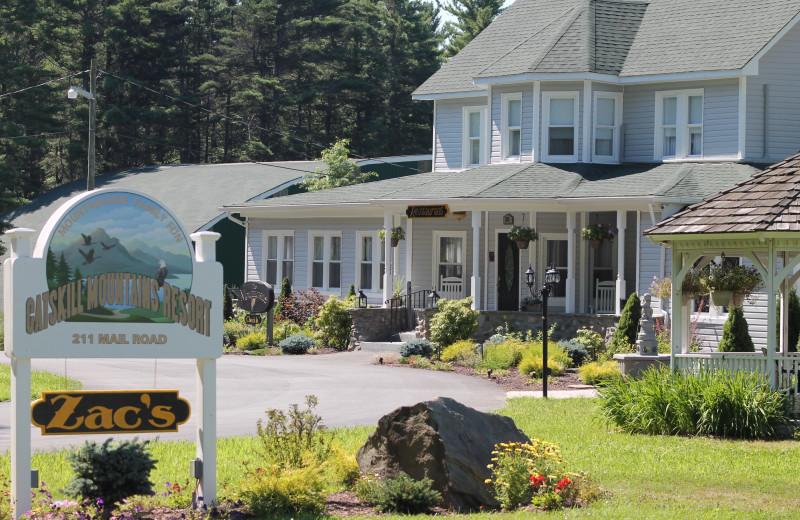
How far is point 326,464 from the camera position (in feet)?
36.1

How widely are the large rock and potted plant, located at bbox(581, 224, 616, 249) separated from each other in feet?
57.6

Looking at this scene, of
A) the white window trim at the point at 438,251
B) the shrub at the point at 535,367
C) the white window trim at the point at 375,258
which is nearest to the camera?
the shrub at the point at 535,367

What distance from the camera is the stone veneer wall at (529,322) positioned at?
27234 mm

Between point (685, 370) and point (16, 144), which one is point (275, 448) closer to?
point (685, 370)

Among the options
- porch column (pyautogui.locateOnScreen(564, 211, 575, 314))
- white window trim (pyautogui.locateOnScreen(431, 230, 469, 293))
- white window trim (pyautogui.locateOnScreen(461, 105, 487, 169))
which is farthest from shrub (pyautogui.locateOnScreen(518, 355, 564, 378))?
white window trim (pyautogui.locateOnScreen(461, 105, 487, 169))

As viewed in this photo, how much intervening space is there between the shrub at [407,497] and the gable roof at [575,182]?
1690 cm

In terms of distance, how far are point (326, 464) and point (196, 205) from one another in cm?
3311

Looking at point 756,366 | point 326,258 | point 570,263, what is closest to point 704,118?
point 570,263

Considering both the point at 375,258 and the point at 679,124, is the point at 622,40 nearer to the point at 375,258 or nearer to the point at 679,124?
the point at 679,124

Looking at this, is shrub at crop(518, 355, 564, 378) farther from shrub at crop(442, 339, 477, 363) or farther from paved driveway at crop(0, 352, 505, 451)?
shrub at crop(442, 339, 477, 363)

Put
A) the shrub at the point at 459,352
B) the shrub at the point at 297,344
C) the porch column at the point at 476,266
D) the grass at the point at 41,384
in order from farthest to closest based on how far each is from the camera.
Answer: the shrub at the point at 297,344
the porch column at the point at 476,266
the shrub at the point at 459,352
the grass at the point at 41,384

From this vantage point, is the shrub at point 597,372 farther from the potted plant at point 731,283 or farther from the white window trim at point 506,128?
the white window trim at point 506,128

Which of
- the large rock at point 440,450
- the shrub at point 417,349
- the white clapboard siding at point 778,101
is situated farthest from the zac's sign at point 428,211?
the large rock at point 440,450

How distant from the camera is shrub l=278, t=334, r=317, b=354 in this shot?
29438 millimetres
